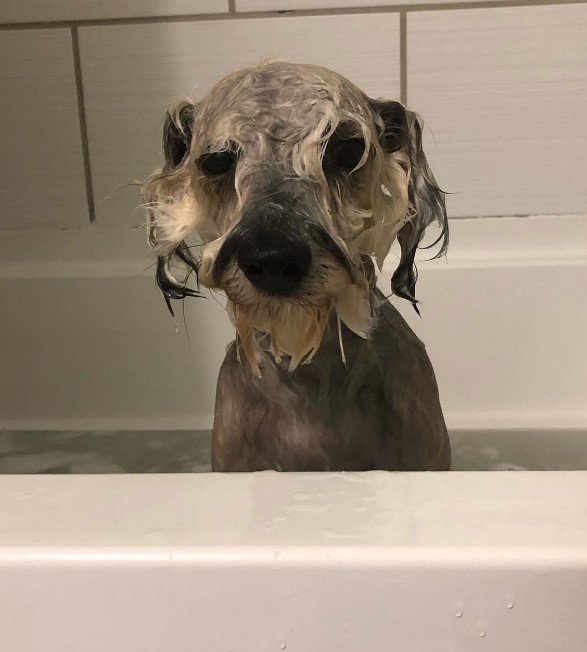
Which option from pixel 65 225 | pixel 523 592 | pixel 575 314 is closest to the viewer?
pixel 523 592

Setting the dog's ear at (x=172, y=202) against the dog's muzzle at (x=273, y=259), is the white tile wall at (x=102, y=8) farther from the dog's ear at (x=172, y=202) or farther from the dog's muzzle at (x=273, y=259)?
the dog's muzzle at (x=273, y=259)

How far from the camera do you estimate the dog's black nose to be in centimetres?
66

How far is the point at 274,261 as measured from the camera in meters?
0.66

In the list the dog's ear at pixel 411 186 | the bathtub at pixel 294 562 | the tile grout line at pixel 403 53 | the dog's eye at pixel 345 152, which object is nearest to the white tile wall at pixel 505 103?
the tile grout line at pixel 403 53

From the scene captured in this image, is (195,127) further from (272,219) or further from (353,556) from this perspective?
(353,556)

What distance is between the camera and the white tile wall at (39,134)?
1.38 metres

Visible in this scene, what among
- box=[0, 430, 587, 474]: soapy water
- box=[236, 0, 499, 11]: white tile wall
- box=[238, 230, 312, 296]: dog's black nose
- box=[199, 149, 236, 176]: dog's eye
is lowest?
box=[0, 430, 587, 474]: soapy water

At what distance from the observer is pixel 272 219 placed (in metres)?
0.67

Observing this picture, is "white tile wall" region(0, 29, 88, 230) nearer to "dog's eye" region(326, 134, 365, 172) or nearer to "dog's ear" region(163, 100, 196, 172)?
"dog's ear" region(163, 100, 196, 172)

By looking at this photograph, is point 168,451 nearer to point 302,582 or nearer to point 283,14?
point 283,14

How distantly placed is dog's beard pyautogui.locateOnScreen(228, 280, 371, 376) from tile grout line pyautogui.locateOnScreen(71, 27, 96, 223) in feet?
2.48

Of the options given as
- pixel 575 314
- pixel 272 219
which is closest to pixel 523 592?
pixel 272 219

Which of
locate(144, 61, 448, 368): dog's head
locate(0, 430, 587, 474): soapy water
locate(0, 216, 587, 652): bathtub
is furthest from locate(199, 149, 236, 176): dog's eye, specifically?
locate(0, 430, 587, 474): soapy water

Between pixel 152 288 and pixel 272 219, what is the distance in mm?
763
